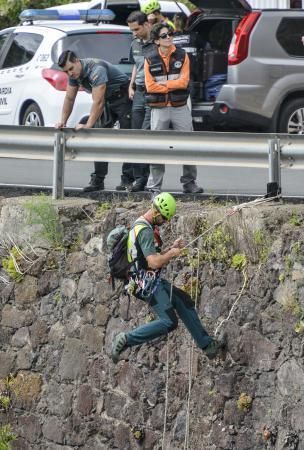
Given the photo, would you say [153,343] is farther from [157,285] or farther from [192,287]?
[157,285]

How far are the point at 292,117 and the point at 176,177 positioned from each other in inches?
115

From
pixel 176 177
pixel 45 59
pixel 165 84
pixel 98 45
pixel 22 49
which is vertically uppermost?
pixel 22 49

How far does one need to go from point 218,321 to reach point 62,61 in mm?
3035

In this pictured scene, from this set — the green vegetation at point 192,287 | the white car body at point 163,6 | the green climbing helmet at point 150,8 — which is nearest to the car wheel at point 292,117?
the green climbing helmet at point 150,8

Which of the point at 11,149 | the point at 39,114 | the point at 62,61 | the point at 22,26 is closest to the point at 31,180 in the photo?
the point at 11,149

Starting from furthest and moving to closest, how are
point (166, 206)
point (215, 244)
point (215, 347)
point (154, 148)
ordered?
point (154, 148), point (215, 244), point (215, 347), point (166, 206)

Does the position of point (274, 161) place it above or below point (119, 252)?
above

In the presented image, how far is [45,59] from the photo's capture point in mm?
17234

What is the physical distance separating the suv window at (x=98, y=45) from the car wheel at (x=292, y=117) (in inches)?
81.5

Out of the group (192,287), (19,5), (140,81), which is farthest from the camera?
(19,5)

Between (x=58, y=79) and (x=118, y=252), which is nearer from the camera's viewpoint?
(x=118, y=252)

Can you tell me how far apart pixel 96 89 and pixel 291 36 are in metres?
4.17

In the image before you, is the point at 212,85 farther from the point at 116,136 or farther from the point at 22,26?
the point at 116,136

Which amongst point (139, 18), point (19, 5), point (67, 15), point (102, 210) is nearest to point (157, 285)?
point (102, 210)
